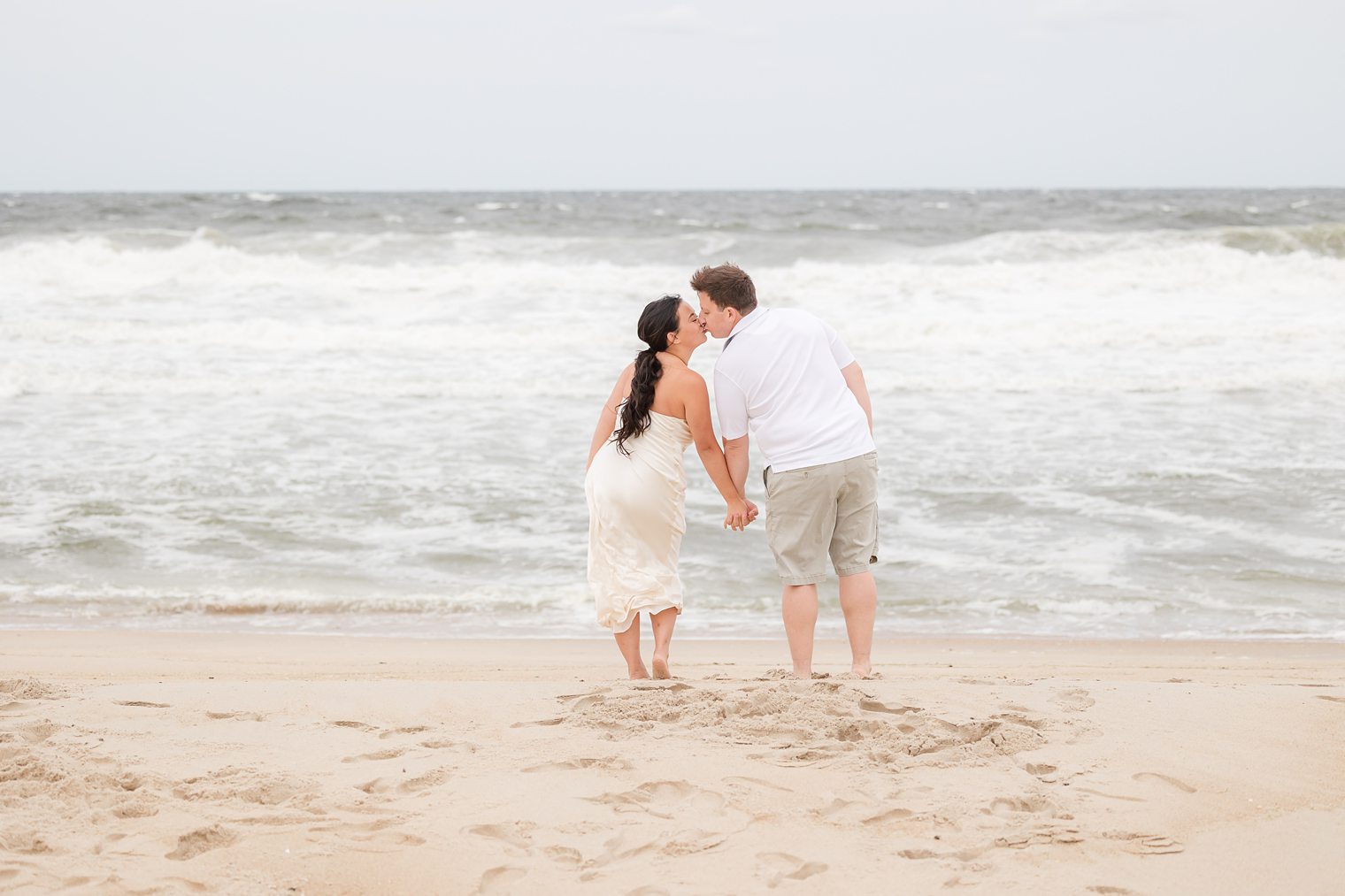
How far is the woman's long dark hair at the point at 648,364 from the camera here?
438cm

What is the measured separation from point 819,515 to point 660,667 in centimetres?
89

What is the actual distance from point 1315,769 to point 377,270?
20.1m

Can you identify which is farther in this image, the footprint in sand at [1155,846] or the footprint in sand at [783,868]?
the footprint in sand at [1155,846]

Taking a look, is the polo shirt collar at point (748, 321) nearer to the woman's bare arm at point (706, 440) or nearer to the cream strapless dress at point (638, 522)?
the woman's bare arm at point (706, 440)

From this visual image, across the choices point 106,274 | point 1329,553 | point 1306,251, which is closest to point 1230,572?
point 1329,553

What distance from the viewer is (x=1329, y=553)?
683 cm

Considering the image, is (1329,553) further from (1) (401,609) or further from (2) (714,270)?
(1) (401,609)

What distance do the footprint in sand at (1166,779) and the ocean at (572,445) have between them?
2568mm

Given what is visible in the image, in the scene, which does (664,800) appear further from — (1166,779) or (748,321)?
(748,321)

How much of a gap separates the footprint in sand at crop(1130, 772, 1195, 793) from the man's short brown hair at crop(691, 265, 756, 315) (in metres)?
2.05

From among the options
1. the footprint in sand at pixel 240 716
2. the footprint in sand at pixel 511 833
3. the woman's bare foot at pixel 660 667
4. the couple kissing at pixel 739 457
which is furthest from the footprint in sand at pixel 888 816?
the footprint in sand at pixel 240 716

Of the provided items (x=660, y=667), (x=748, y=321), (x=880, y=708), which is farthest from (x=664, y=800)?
(x=748, y=321)

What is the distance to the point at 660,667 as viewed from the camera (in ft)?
15.1

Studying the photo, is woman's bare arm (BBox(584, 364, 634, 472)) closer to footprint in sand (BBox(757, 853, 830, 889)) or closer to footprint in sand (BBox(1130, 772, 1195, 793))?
footprint in sand (BBox(757, 853, 830, 889))
